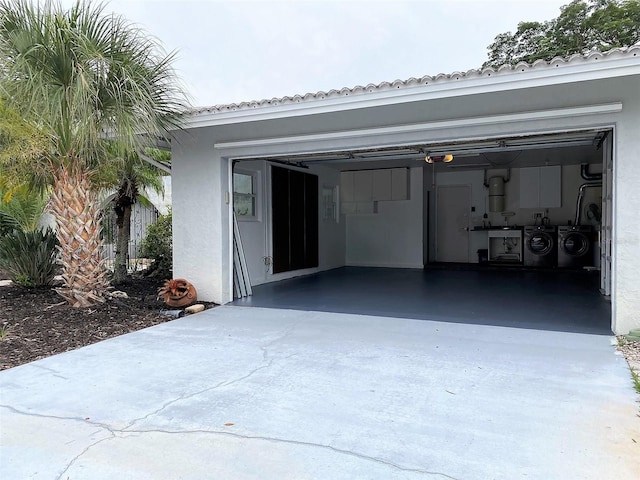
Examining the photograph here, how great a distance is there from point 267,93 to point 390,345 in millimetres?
23489

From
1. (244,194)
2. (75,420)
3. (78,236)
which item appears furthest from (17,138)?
(75,420)

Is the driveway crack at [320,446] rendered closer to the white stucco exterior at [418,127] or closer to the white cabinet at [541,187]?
the white stucco exterior at [418,127]

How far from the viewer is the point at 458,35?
74.5 ft

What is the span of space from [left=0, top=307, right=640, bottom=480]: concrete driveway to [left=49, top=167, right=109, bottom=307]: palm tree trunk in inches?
67.0

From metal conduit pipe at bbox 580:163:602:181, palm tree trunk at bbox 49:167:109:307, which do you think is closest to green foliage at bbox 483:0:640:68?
metal conduit pipe at bbox 580:163:602:181

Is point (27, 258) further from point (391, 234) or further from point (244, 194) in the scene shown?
point (391, 234)

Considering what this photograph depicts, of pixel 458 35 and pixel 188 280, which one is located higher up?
pixel 458 35

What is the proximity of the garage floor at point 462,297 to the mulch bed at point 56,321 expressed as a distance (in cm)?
161

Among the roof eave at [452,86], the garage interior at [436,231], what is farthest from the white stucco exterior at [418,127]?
the garage interior at [436,231]

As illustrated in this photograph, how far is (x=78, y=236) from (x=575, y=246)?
442 inches

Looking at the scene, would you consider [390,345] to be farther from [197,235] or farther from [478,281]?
[478,281]

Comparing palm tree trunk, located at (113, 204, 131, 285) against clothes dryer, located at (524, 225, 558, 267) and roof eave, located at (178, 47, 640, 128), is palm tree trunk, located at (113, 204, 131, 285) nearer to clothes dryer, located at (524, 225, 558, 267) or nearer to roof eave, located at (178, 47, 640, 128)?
roof eave, located at (178, 47, 640, 128)

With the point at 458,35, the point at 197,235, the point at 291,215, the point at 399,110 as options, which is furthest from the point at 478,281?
the point at 458,35

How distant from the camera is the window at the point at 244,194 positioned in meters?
8.29
